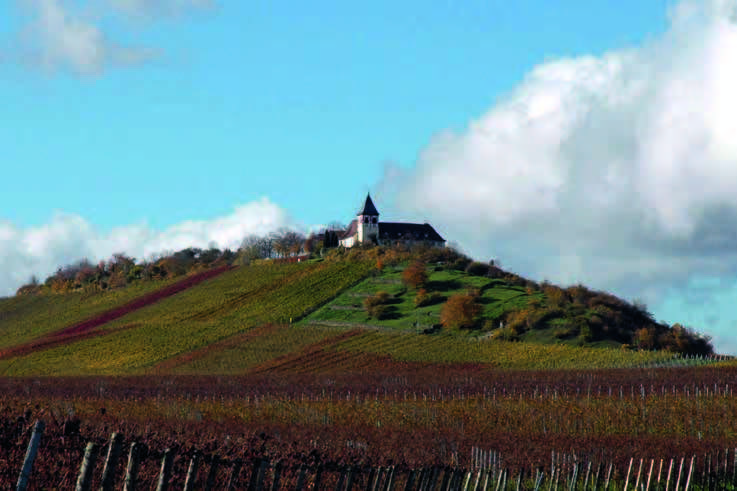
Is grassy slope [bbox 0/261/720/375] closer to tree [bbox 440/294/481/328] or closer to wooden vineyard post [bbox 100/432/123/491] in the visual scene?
tree [bbox 440/294/481/328]

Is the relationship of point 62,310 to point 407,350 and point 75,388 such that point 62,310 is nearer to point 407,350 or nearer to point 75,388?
point 407,350

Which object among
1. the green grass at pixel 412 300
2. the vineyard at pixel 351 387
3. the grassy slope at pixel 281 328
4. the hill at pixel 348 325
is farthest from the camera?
the green grass at pixel 412 300

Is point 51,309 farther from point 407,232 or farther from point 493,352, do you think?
point 493,352

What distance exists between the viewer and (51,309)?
138875 mm

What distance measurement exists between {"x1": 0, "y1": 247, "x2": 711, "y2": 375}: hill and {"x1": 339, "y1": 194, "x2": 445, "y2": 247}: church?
27966 mm

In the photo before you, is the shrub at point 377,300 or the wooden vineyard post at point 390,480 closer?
the wooden vineyard post at point 390,480

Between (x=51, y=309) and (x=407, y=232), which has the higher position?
(x=407, y=232)

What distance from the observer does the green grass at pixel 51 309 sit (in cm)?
12444

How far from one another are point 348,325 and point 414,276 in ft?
43.6

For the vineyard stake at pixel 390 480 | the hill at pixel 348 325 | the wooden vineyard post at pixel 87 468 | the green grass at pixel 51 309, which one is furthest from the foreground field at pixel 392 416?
the green grass at pixel 51 309

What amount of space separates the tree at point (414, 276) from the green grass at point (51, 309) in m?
32.0

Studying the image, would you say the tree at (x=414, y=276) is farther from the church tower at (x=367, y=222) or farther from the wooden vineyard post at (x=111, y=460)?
the wooden vineyard post at (x=111, y=460)

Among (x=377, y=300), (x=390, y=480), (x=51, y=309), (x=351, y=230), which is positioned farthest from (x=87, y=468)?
(x=351, y=230)

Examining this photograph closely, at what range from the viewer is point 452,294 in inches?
4552
